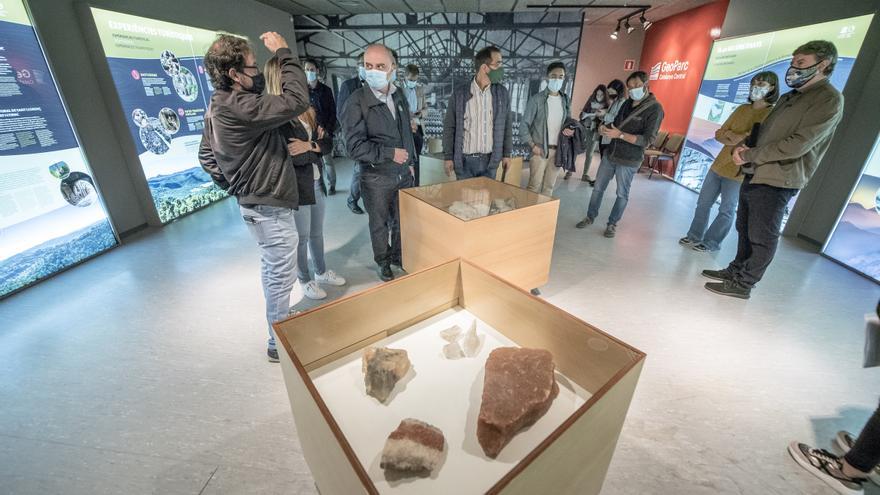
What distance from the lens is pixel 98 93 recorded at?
11.2 feet

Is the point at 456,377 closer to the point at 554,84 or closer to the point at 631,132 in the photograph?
the point at 631,132

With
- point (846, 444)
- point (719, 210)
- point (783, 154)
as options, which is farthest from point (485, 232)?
point (719, 210)

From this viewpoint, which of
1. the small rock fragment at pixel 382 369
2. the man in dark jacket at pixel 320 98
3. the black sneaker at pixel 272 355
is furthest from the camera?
the man in dark jacket at pixel 320 98

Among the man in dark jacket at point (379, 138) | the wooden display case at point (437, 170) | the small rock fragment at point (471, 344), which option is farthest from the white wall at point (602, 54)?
the small rock fragment at point (471, 344)

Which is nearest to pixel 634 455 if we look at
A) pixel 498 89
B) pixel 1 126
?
pixel 498 89

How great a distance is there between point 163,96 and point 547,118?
171 inches

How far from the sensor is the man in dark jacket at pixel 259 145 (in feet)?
4.86

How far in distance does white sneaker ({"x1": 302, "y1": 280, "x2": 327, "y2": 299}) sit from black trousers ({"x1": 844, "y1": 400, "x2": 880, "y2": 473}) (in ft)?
9.42

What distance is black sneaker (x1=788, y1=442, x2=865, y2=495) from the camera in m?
1.40

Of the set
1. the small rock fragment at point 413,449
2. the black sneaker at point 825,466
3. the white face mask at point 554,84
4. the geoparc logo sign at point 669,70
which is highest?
the geoparc logo sign at point 669,70

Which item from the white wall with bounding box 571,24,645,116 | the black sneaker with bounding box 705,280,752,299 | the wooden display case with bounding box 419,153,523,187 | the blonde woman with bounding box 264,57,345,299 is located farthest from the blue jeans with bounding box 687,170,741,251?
the white wall with bounding box 571,24,645,116

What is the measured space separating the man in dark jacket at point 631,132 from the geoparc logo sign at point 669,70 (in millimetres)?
3908

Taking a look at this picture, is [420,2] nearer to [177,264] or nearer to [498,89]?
[498,89]

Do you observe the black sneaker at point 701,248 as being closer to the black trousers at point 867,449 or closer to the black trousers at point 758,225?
the black trousers at point 758,225
